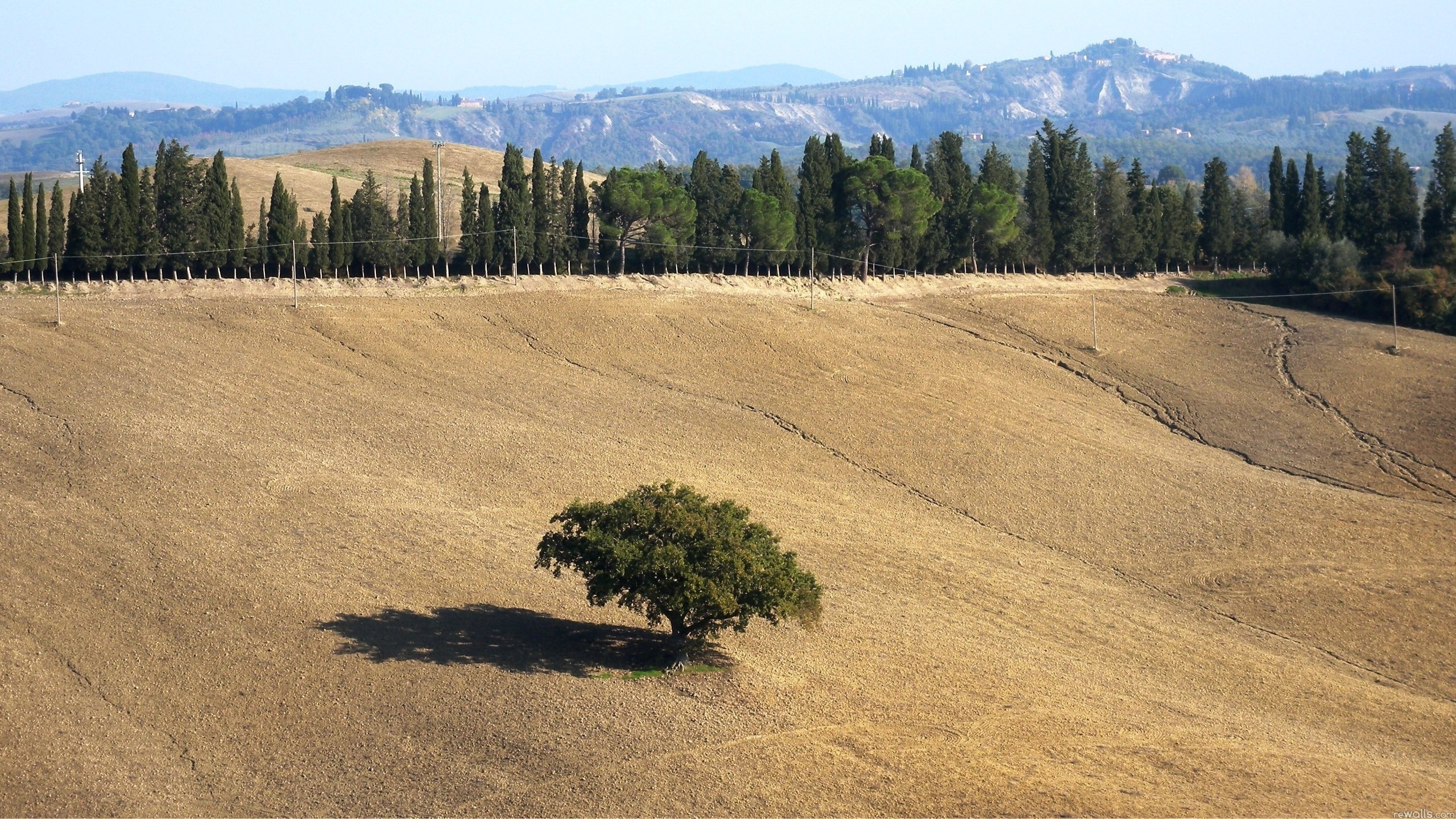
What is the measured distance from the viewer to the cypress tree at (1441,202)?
299 ft

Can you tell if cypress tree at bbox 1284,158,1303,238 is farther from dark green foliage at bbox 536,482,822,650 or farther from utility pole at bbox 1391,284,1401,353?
A: dark green foliage at bbox 536,482,822,650

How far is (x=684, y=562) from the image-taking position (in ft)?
94.2

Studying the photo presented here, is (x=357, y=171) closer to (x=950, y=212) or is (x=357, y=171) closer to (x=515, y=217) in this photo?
(x=515, y=217)

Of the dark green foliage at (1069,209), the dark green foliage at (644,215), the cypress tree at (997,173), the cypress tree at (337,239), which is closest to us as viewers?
the cypress tree at (337,239)

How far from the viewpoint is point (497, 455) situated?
45125 millimetres

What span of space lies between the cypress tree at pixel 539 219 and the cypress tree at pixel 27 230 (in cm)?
2421

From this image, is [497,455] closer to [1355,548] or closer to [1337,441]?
[1355,548]

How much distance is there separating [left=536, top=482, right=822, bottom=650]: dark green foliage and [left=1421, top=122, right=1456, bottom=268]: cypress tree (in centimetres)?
7418

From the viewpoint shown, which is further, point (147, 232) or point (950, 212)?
point (950, 212)

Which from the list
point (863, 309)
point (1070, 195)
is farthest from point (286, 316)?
point (1070, 195)

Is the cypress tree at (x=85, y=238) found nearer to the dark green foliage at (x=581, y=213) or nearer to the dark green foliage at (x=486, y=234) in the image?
the dark green foliage at (x=486, y=234)

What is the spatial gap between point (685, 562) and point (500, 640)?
492cm

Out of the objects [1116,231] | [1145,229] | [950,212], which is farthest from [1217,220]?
[950,212]

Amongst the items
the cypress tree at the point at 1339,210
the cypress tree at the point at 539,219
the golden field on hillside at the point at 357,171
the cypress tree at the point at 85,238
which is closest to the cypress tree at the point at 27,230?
the cypress tree at the point at 85,238
